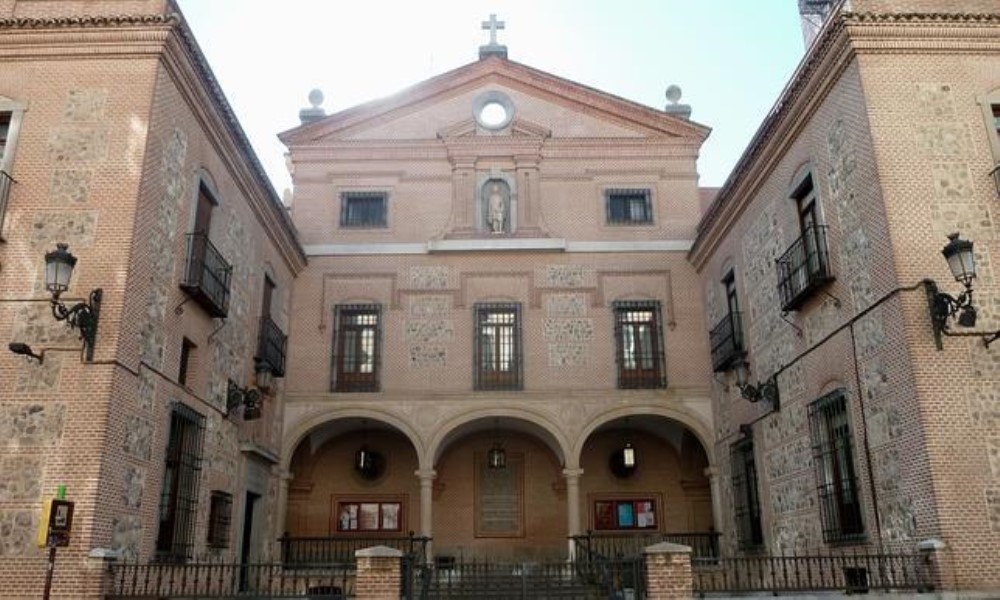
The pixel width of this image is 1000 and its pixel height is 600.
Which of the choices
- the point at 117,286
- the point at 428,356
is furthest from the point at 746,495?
the point at 117,286

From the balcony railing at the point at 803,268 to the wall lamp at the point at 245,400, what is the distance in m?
9.15

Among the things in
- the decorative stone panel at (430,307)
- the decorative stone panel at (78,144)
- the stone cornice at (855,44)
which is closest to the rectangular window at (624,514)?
the decorative stone panel at (430,307)

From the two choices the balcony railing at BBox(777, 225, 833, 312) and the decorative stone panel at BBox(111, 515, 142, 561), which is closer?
the decorative stone panel at BBox(111, 515, 142, 561)

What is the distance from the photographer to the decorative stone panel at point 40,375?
9.78 metres

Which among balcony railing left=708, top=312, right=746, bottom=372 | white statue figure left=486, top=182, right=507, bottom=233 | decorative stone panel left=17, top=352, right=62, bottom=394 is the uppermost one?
white statue figure left=486, top=182, right=507, bottom=233

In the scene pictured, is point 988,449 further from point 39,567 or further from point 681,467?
point 39,567

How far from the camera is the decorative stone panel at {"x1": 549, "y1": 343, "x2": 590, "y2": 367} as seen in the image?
1783 centimetres

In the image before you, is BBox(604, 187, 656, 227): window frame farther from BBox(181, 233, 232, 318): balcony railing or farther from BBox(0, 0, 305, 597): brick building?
BBox(181, 233, 232, 318): balcony railing

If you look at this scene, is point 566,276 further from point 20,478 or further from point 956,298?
point 20,478

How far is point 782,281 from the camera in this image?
42.7 ft

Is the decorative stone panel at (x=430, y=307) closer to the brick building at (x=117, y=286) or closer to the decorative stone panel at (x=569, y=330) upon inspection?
the decorative stone panel at (x=569, y=330)

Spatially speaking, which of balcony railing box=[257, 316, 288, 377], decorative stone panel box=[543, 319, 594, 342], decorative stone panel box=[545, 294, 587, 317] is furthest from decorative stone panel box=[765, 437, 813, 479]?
balcony railing box=[257, 316, 288, 377]

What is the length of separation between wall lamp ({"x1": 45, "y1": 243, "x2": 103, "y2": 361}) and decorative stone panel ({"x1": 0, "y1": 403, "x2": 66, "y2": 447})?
0.77 metres

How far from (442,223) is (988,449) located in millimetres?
12407
